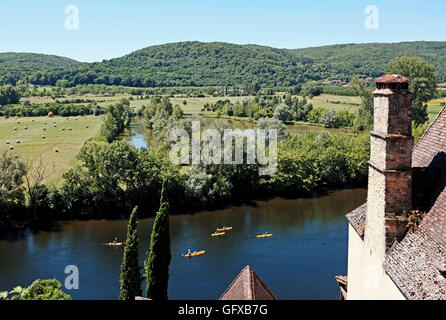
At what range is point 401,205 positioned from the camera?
1211 cm

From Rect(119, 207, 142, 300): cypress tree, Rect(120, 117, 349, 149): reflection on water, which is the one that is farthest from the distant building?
Rect(120, 117, 349, 149): reflection on water

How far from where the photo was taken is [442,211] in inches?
454

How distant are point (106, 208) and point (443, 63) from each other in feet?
463

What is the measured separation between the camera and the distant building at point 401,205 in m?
11.0

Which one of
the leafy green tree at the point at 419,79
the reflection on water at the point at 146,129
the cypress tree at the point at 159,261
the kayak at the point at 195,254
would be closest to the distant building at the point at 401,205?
the cypress tree at the point at 159,261

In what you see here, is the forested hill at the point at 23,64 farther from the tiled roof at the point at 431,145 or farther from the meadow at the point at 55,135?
Result: the tiled roof at the point at 431,145

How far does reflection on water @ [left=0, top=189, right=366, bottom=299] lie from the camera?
28172mm

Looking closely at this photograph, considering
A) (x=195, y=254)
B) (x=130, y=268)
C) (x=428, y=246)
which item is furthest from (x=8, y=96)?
(x=428, y=246)

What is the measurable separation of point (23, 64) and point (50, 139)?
356 feet

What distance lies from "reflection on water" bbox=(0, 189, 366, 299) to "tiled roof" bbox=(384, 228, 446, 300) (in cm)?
1541

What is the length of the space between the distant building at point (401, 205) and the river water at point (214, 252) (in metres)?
15.0

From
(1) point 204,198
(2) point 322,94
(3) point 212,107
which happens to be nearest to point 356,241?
(1) point 204,198

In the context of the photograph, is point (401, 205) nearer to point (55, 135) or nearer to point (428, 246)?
point (428, 246)

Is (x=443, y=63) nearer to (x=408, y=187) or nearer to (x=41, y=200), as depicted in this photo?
(x=41, y=200)
